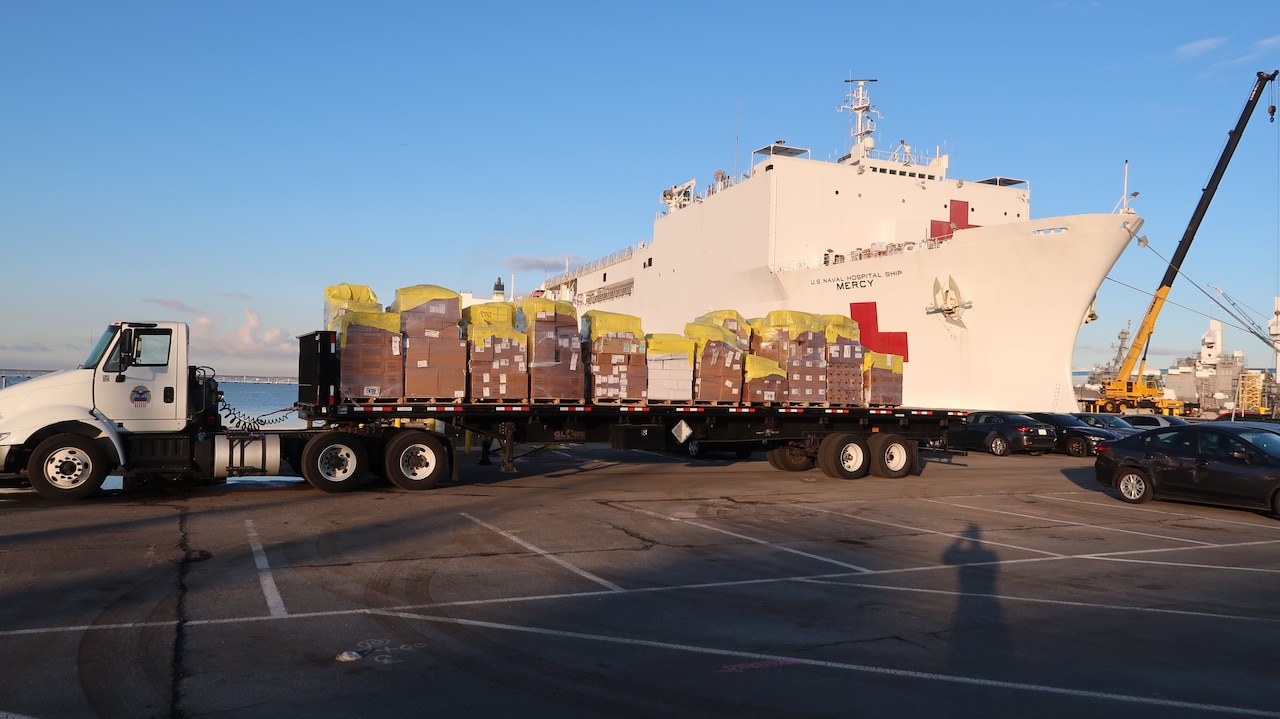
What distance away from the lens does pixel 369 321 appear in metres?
13.6

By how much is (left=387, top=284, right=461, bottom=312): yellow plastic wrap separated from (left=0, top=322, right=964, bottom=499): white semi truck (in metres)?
1.20

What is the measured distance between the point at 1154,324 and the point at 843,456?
128ft

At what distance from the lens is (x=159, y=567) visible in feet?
27.2

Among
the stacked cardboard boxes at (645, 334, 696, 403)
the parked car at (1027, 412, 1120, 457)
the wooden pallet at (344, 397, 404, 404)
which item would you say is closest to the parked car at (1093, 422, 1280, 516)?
the stacked cardboard boxes at (645, 334, 696, 403)

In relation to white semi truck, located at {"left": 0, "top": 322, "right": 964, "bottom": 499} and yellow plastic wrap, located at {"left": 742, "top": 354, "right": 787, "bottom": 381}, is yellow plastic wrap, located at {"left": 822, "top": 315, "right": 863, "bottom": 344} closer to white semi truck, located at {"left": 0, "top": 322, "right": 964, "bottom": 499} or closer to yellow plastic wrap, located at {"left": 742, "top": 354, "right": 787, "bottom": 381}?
yellow plastic wrap, located at {"left": 742, "top": 354, "right": 787, "bottom": 381}

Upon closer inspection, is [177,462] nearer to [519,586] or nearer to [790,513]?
[519,586]

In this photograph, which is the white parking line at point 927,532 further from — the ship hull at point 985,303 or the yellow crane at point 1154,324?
the yellow crane at point 1154,324

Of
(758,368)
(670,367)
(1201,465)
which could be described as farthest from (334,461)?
(1201,465)

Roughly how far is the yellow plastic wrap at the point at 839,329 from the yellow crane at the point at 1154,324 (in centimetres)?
2770

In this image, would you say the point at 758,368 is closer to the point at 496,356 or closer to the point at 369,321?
the point at 496,356

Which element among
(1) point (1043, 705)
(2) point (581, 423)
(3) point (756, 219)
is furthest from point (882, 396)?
(3) point (756, 219)

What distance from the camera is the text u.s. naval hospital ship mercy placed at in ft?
98.0

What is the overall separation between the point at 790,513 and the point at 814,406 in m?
5.21

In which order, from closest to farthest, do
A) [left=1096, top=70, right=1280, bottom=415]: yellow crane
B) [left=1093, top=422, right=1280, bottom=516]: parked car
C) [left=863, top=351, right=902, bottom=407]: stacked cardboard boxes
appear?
1. [left=1093, top=422, right=1280, bottom=516]: parked car
2. [left=863, top=351, right=902, bottom=407]: stacked cardboard boxes
3. [left=1096, top=70, right=1280, bottom=415]: yellow crane
